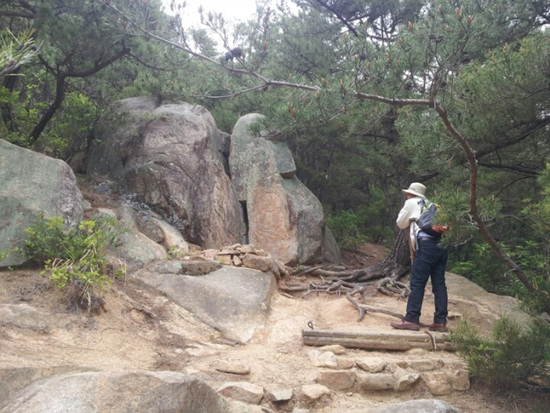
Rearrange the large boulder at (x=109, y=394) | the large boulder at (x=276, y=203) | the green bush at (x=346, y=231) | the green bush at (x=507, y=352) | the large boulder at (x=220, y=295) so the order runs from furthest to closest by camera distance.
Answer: the green bush at (x=346, y=231) → the large boulder at (x=276, y=203) → the large boulder at (x=220, y=295) → the green bush at (x=507, y=352) → the large boulder at (x=109, y=394)

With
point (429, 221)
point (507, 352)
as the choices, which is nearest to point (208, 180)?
point (429, 221)

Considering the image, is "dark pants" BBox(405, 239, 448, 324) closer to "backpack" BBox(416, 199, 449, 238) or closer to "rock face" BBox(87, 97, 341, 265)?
"backpack" BBox(416, 199, 449, 238)

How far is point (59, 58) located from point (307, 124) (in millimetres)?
5389

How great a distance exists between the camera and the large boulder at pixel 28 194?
18.4ft

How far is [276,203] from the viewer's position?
10.1 metres

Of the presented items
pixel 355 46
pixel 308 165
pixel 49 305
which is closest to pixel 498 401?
pixel 355 46

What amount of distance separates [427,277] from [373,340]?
1109 millimetres

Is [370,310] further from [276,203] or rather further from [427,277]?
[276,203]

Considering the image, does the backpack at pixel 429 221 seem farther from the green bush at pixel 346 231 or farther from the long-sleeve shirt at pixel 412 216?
the green bush at pixel 346 231

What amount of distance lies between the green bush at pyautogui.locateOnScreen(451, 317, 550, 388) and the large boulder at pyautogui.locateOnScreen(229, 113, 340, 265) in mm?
5257

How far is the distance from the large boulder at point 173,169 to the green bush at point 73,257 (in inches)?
131

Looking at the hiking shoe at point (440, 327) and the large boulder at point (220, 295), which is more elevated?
the hiking shoe at point (440, 327)

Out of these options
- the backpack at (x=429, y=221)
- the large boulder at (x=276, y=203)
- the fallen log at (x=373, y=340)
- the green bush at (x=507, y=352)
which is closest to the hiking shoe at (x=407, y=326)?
the fallen log at (x=373, y=340)

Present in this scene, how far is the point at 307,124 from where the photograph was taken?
508 cm
